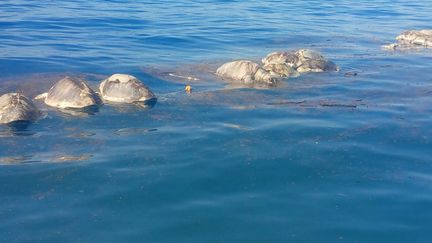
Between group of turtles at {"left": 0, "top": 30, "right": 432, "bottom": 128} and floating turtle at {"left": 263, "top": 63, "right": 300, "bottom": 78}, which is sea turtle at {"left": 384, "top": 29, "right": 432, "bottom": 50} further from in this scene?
floating turtle at {"left": 263, "top": 63, "right": 300, "bottom": 78}

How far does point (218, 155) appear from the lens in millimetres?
9609

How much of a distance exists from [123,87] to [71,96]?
4.44 ft

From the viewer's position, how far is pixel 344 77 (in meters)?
15.9

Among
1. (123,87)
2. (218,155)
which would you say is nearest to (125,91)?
(123,87)

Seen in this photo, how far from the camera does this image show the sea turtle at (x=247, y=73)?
15.2 meters

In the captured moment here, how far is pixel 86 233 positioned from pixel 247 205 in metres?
2.38

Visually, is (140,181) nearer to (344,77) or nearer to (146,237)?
(146,237)

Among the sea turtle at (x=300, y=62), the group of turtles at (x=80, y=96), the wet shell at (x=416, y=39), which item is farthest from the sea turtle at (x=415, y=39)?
the group of turtles at (x=80, y=96)

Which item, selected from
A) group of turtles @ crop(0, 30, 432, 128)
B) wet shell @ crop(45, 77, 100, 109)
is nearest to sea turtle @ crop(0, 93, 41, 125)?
group of turtles @ crop(0, 30, 432, 128)

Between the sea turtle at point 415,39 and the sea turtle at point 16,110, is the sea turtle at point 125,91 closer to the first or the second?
the sea turtle at point 16,110

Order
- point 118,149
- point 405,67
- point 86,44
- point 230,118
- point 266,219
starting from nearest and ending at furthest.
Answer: point 266,219 < point 118,149 < point 230,118 < point 405,67 < point 86,44

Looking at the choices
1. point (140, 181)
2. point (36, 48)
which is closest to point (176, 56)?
point (36, 48)

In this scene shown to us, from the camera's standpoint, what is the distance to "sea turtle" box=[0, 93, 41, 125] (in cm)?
1111

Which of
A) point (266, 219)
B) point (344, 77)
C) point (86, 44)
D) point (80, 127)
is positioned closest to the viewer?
point (266, 219)
